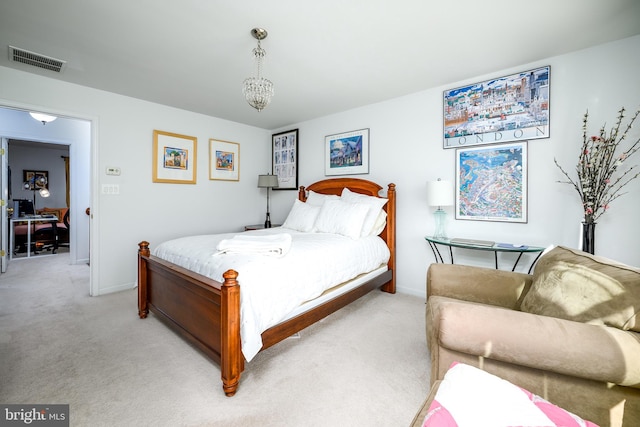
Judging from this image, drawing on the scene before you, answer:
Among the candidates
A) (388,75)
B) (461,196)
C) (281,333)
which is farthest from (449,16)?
(281,333)

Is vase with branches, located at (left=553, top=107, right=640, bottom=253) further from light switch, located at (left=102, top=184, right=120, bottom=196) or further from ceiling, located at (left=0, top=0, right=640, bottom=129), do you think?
light switch, located at (left=102, top=184, right=120, bottom=196)

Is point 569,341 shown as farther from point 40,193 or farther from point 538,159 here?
point 40,193

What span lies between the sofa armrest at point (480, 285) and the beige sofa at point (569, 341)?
376 millimetres

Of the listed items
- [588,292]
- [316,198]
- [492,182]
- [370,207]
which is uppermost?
[492,182]

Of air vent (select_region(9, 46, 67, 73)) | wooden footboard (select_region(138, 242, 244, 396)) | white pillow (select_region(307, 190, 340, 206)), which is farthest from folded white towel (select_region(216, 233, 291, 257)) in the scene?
air vent (select_region(9, 46, 67, 73))

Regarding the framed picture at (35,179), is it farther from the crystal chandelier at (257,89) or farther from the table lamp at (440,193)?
the table lamp at (440,193)

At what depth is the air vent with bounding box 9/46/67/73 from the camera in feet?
7.80

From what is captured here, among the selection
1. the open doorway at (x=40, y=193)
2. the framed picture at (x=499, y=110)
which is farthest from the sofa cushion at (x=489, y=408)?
the open doorway at (x=40, y=193)

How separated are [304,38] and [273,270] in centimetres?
182

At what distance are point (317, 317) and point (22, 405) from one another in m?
1.82

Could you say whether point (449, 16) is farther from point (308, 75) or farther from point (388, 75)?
point (308, 75)

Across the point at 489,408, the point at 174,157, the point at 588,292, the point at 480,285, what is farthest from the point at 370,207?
the point at 174,157

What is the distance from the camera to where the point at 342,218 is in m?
3.14

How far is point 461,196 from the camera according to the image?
2986 mm
